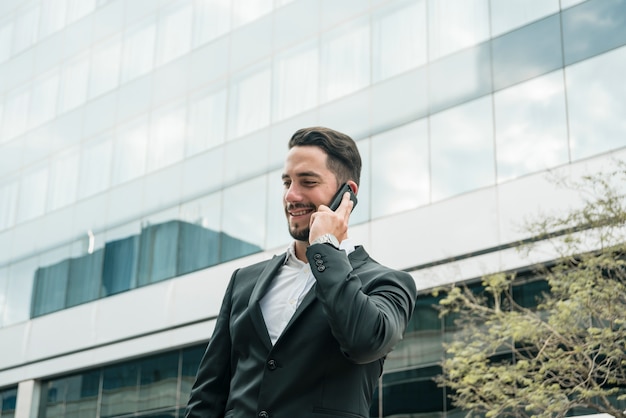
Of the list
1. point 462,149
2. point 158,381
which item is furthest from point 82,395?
point 462,149

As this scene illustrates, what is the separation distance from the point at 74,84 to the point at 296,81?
9920mm

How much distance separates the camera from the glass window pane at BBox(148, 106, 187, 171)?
84.9ft

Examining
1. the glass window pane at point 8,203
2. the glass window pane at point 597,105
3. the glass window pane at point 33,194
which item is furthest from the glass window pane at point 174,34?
the glass window pane at point 597,105

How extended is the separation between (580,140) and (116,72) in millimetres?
15626

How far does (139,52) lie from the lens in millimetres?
28281

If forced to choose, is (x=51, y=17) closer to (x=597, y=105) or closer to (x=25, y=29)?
(x=25, y=29)

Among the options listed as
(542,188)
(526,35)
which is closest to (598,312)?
(542,188)

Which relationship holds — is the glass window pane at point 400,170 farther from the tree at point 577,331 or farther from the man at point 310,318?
the man at point 310,318

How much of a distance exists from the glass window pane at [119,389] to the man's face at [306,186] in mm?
22932

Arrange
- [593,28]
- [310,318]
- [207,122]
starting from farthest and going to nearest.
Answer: [207,122] < [593,28] < [310,318]

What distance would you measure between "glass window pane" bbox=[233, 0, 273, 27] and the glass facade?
6 cm

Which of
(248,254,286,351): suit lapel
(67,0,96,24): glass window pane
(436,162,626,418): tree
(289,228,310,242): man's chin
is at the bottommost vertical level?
(248,254,286,351): suit lapel

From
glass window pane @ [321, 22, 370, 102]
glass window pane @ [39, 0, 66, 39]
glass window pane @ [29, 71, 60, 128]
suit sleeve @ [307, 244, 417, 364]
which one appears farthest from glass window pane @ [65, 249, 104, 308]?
suit sleeve @ [307, 244, 417, 364]

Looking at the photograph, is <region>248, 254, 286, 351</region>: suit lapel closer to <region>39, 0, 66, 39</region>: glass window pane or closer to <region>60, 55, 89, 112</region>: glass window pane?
<region>60, 55, 89, 112</region>: glass window pane
